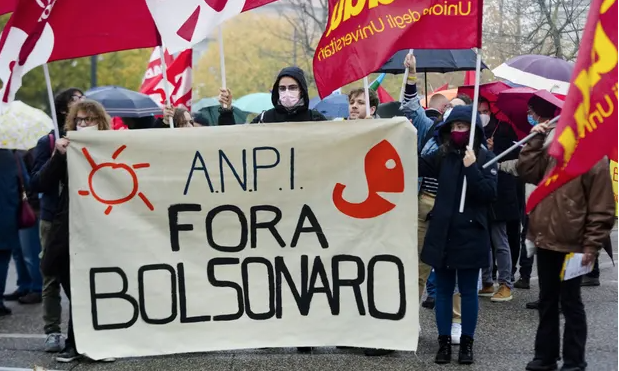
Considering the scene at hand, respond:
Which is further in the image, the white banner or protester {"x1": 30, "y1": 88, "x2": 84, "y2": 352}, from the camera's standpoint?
protester {"x1": 30, "y1": 88, "x2": 84, "y2": 352}

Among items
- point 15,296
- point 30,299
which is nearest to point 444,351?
point 30,299

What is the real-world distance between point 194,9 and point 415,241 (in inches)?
80.9

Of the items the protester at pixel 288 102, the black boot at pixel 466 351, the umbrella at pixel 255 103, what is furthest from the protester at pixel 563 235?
the umbrella at pixel 255 103

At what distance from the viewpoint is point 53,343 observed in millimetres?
6645

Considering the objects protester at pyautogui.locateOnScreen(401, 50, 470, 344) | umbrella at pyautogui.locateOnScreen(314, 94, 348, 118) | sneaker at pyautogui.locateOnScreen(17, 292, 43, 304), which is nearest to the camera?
protester at pyautogui.locateOnScreen(401, 50, 470, 344)

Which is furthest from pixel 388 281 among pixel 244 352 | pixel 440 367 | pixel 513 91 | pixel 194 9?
pixel 513 91

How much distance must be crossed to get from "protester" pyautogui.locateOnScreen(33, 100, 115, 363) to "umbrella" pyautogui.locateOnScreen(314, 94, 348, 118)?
5207 mm

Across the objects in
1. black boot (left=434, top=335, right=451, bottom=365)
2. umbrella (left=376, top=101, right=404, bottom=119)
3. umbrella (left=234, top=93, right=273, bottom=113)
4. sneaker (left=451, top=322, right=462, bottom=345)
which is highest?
umbrella (left=376, top=101, right=404, bottom=119)

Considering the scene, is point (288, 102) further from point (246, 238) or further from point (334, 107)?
point (334, 107)

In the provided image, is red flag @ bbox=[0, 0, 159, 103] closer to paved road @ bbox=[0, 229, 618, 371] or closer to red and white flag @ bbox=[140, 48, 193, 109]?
red and white flag @ bbox=[140, 48, 193, 109]

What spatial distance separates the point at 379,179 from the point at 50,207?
8.26 ft

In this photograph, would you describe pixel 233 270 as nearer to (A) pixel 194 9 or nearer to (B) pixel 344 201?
(B) pixel 344 201

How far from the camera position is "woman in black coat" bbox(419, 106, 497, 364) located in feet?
19.4

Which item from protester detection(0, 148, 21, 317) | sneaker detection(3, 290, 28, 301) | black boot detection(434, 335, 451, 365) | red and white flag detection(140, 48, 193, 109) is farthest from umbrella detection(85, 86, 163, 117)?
black boot detection(434, 335, 451, 365)
